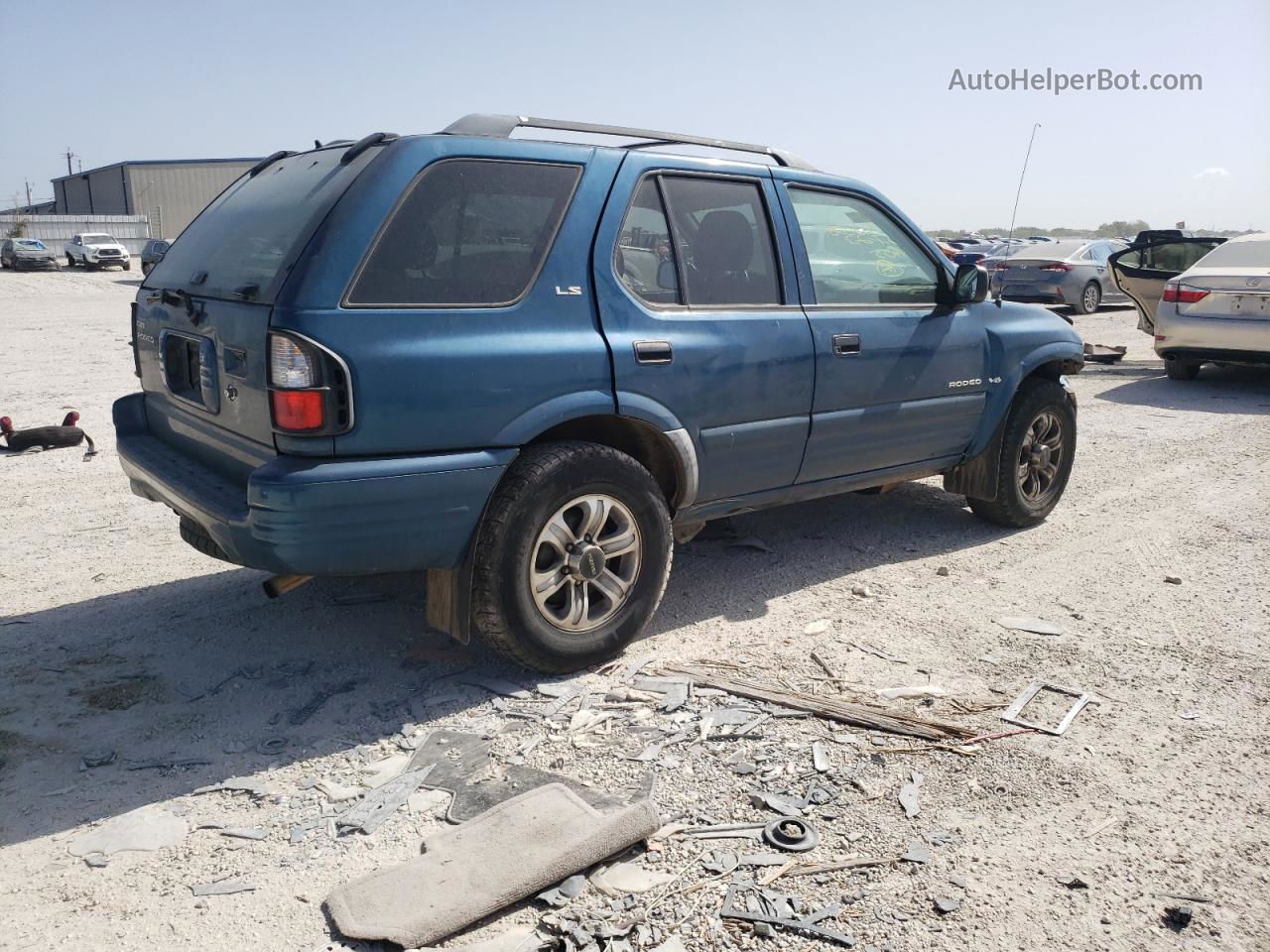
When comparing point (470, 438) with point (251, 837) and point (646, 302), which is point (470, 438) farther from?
point (251, 837)

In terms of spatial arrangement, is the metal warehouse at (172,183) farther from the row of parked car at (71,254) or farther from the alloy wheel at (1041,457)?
the alloy wheel at (1041,457)

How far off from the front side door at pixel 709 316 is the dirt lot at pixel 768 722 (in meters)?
0.82

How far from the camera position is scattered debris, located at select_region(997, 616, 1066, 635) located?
15.2 ft

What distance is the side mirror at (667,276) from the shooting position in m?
4.30

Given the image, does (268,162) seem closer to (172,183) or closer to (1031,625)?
(1031,625)

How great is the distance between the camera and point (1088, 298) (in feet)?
63.9

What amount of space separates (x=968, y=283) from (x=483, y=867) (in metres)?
3.98

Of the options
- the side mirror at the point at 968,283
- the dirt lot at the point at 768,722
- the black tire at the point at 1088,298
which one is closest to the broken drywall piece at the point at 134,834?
the dirt lot at the point at 768,722

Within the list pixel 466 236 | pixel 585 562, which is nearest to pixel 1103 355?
pixel 585 562

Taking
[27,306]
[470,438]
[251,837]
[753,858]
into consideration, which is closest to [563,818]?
[753,858]

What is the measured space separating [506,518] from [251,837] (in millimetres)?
Answer: 1317

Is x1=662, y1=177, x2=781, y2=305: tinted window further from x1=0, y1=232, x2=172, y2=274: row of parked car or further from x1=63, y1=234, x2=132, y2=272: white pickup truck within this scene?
x1=63, y1=234, x2=132, y2=272: white pickup truck

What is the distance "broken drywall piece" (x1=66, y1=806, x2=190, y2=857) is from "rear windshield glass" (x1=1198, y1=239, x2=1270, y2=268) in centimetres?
1217

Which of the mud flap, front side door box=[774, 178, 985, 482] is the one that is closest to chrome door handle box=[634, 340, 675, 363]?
front side door box=[774, 178, 985, 482]
